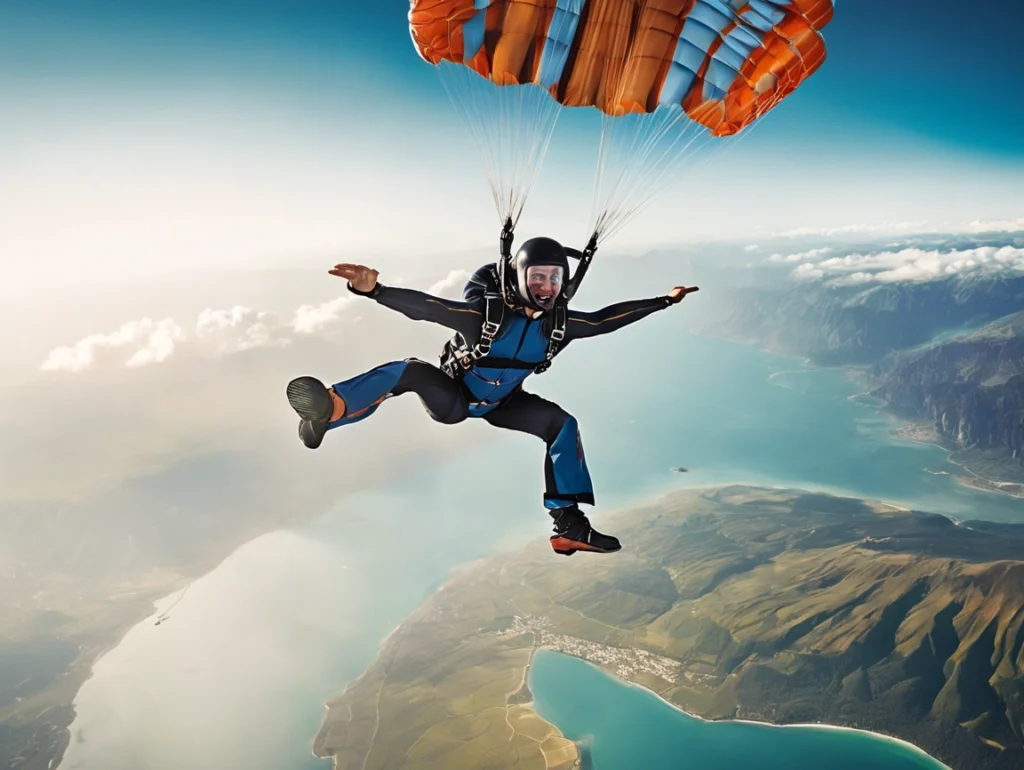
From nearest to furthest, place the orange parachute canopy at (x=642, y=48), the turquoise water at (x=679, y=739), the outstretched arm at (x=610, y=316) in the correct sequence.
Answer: the outstretched arm at (x=610, y=316)
the orange parachute canopy at (x=642, y=48)
the turquoise water at (x=679, y=739)

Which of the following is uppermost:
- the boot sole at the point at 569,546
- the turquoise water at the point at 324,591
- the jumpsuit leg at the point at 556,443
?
the jumpsuit leg at the point at 556,443

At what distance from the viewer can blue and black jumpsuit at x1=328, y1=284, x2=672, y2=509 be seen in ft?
17.3

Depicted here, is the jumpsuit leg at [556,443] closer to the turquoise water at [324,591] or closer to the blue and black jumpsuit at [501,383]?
the blue and black jumpsuit at [501,383]

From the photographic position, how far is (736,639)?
4218 inches

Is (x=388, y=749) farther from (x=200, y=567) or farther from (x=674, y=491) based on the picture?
(x=674, y=491)

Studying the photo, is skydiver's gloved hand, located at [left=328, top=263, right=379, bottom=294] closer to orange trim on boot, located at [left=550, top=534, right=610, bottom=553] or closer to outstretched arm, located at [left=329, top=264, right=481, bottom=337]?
outstretched arm, located at [left=329, top=264, right=481, bottom=337]

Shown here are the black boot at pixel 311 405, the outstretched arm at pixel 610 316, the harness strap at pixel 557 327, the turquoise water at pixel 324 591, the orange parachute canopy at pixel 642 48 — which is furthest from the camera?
the turquoise water at pixel 324 591

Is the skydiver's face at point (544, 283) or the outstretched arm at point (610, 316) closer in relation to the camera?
the skydiver's face at point (544, 283)

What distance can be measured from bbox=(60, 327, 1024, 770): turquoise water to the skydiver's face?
9952 cm

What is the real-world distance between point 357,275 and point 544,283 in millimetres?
1659

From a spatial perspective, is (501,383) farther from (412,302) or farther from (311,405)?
(311,405)

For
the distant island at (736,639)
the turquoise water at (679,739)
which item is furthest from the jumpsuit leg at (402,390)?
the distant island at (736,639)

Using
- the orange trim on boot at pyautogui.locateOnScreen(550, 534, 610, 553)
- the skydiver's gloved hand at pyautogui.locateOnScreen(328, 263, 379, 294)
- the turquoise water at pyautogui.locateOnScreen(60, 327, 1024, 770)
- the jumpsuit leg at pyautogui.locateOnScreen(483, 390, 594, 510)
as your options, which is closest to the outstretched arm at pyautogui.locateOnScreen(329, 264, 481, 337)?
the skydiver's gloved hand at pyautogui.locateOnScreen(328, 263, 379, 294)

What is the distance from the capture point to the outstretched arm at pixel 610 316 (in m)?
5.88
